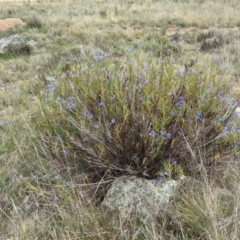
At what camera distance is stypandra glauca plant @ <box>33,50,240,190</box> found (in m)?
2.39

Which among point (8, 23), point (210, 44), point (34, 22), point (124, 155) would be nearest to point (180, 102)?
point (124, 155)

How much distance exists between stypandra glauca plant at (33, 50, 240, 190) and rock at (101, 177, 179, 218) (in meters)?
0.08

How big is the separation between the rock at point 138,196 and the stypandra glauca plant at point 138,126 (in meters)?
0.08

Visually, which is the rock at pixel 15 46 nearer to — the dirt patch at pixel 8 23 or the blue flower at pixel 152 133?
the dirt patch at pixel 8 23

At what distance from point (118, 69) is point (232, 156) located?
111 centimetres

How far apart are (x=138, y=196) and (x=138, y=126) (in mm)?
468

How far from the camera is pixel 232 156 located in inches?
104

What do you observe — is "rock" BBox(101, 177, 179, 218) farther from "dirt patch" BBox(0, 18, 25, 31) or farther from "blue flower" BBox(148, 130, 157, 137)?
"dirt patch" BBox(0, 18, 25, 31)

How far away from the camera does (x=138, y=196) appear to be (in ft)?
7.55

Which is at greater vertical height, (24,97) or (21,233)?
(21,233)

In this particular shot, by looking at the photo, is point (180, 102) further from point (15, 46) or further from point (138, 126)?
point (15, 46)

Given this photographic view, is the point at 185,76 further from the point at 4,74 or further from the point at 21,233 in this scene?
the point at 4,74

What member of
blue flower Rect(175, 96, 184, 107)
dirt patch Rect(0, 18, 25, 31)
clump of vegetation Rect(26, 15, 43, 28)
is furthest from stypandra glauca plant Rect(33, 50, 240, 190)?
dirt patch Rect(0, 18, 25, 31)

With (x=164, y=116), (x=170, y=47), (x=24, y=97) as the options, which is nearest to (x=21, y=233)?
(x=164, y=116)
